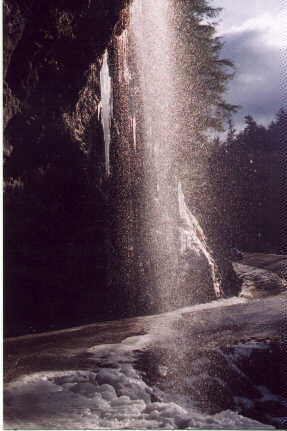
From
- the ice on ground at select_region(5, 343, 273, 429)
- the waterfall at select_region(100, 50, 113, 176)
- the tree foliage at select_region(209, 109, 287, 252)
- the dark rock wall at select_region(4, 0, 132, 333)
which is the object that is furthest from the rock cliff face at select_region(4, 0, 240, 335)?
the tree foliage at select_region(209, 109, 287, 252)

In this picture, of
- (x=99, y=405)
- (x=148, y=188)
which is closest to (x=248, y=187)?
(x=148, y=188)

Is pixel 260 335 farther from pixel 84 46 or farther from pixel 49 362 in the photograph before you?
pixel 84 46

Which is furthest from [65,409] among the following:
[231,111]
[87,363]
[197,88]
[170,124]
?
[197,88]

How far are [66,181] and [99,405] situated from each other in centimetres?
328

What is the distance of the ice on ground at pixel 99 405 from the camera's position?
2.72 meters

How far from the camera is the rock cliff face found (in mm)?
4488

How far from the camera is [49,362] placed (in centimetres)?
360

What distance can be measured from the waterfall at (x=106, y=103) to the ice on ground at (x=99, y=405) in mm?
3404

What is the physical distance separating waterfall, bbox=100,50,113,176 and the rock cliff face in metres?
0.13

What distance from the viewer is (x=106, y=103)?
20.5 ft

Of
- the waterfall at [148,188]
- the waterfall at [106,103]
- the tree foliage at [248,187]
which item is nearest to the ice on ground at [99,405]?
the waterfall at [148,188]

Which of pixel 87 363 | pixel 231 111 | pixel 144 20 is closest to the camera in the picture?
pixel 87 363

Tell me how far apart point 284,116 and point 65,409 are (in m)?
4.48

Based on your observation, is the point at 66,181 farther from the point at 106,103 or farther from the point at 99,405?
the point at 99,405
